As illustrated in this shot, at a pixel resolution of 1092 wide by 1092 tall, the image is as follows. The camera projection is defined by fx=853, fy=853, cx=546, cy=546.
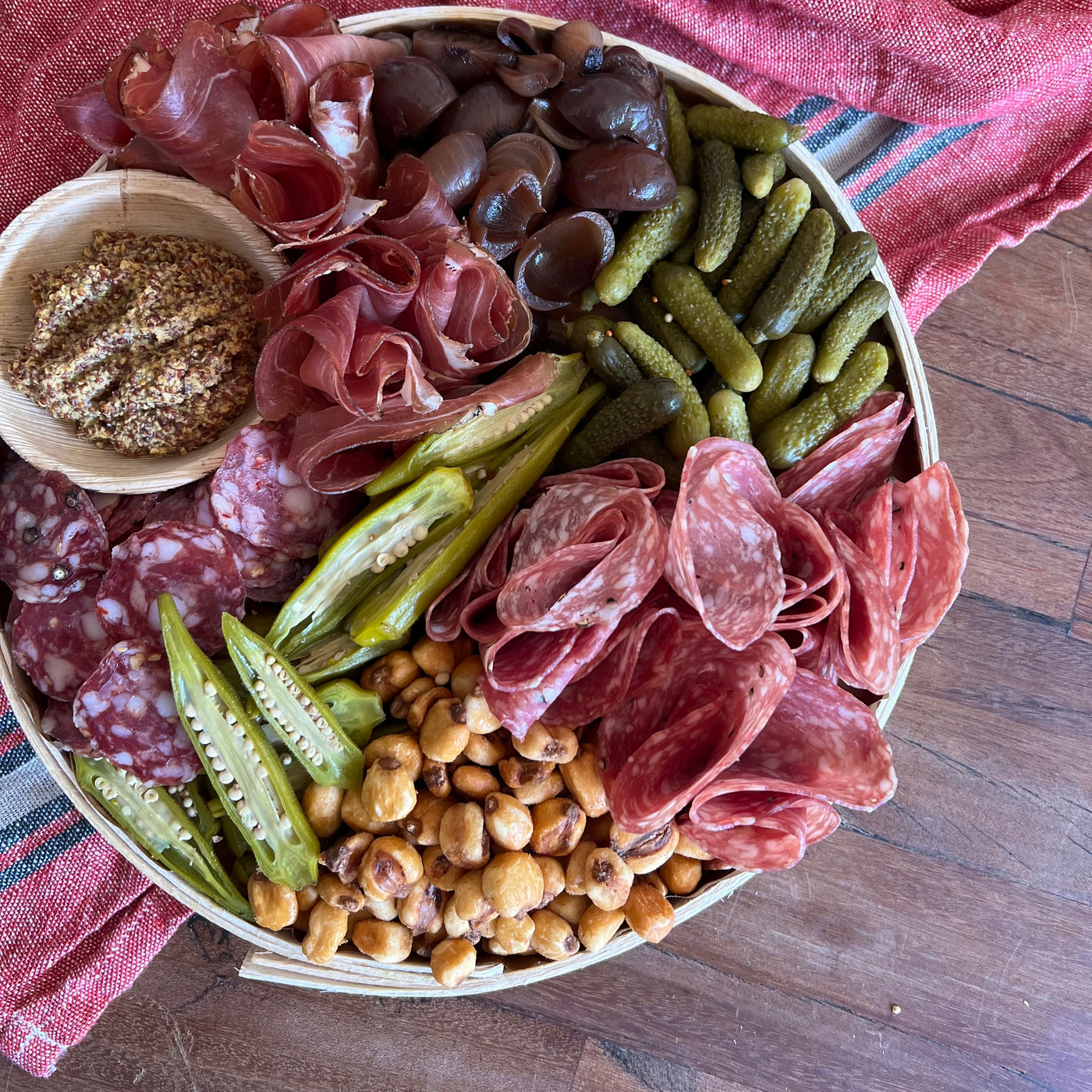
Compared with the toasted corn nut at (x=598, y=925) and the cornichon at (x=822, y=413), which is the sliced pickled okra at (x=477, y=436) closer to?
the cornichon at (x=822, y=413)

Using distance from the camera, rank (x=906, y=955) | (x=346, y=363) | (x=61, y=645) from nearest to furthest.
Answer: (x=346, y=363) → (x=61, y=645) → (x=906, y=955)

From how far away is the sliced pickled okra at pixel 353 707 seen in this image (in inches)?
43.3

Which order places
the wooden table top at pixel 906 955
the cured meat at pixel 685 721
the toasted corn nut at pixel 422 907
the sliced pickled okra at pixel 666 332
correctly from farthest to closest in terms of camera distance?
the wooden table top at pixel 906 955, the sliced pickled okra at pixel 666 332, the toasted corn nut at pixel 422 907, the cured meat at pixel 685 721

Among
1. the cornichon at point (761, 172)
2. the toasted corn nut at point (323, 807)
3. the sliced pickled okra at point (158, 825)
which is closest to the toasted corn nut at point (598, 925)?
the toasted corn nut at point (323, 807)

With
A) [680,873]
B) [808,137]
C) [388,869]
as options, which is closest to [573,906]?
[680,873]

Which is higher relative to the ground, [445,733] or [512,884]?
[445,733]

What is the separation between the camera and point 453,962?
3.51 feet

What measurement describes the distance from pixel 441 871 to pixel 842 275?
0.95 m

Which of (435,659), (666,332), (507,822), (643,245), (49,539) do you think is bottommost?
(507,822)

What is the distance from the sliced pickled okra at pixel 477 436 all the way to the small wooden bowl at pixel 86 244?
0.21 meters

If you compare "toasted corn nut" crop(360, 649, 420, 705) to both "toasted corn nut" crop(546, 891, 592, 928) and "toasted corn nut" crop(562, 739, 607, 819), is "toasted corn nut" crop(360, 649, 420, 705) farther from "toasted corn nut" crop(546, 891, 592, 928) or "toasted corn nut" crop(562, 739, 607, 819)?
"toasted corn nut" crop(546, 891, 592, 928)

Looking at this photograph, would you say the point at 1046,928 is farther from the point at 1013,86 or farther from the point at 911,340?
the point at 1013,86

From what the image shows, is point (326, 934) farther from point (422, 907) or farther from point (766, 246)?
point (766, 246)

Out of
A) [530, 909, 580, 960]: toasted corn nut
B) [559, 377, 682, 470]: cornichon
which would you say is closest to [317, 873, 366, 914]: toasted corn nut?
[530, 909, 580, 960]: toasted corn nut
